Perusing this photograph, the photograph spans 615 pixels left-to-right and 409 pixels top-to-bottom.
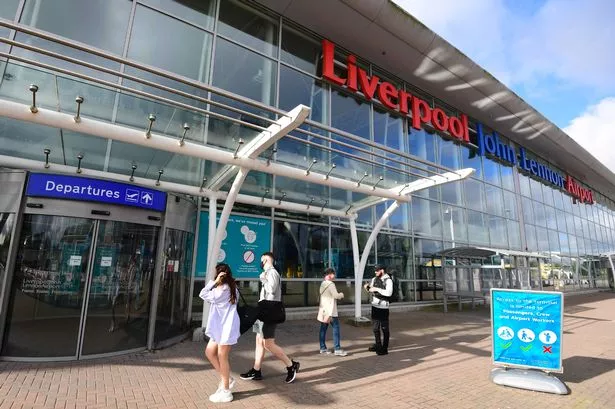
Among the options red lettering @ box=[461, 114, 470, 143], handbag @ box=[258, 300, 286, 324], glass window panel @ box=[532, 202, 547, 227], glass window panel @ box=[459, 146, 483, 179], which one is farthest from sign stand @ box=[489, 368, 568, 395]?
glass window panel @ box=[532, 202, 547, 227]

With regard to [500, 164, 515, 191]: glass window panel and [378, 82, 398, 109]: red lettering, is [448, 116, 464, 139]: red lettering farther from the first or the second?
[500, 164, 515, 191]: glass window panel

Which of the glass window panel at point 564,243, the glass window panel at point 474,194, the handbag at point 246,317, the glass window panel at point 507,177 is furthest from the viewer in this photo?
the glass window panel at point 564,243

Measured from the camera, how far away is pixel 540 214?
2394cm

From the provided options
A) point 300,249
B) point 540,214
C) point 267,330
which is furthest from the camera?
point 540,214

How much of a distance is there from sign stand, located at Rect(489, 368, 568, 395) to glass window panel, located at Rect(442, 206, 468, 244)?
1121 centimetres

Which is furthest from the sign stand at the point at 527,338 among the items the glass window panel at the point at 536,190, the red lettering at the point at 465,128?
the glass window panel at the point at 536,190

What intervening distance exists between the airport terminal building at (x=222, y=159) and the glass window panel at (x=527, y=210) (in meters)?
1.81

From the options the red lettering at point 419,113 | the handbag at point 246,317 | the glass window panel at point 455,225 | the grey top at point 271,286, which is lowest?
the handbag at point 246,317

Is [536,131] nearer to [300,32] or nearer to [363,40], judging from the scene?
[363,40]

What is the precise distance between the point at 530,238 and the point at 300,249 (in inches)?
702

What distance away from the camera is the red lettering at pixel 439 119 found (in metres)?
16.2

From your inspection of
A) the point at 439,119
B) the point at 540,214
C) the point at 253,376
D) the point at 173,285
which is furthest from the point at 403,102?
the point at 540,214

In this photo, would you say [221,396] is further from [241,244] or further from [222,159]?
[241,244]

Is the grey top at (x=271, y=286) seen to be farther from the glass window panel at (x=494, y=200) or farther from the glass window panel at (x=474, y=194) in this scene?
the glass window panel at (x=494, y=200)
